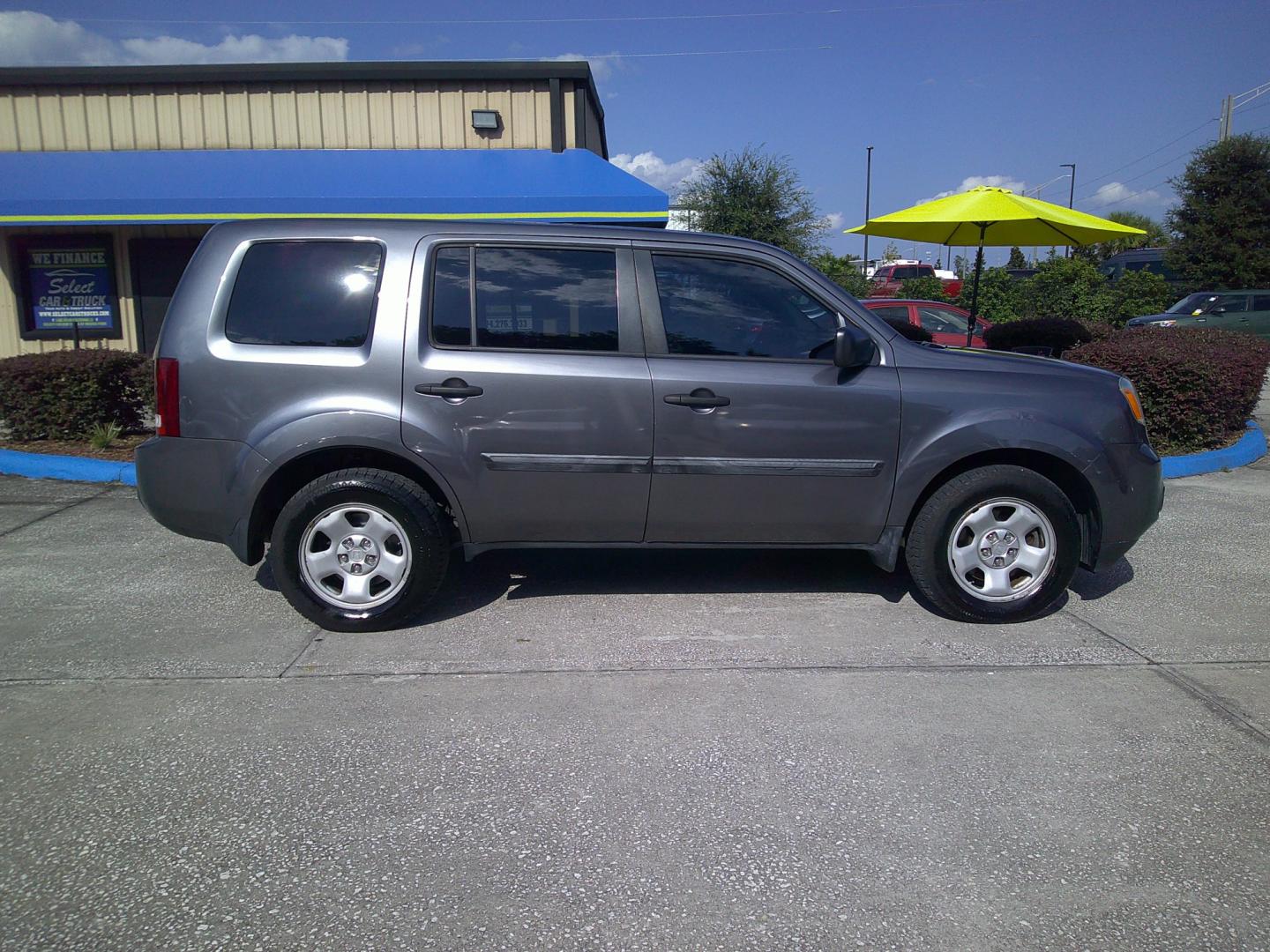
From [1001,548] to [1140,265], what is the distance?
28.2 metres

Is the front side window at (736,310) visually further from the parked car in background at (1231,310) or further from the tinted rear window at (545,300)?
the parked car in background at (1231,310)

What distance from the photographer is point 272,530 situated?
4.44 metres

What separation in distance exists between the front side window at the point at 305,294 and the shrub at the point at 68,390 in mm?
4669

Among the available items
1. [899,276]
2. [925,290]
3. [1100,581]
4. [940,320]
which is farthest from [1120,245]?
[1100,581]

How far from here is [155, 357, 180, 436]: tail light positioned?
433cm

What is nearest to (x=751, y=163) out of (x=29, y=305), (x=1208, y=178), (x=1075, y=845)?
(x=1208, y=178)

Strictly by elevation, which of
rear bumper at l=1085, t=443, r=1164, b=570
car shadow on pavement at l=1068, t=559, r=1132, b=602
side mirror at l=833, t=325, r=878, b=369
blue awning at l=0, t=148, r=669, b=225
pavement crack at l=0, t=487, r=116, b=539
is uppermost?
blue awning at l=0, t=148, r=669, b=225

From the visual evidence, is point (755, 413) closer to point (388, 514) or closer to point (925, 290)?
point (388, 514)

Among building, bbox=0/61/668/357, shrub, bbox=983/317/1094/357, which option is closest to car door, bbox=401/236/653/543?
shrub, bbox=983/317/1094/357

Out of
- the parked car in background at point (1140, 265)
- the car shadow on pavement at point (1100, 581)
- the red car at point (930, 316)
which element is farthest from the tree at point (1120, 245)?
the car shadow on pavement at point (1100, 581)

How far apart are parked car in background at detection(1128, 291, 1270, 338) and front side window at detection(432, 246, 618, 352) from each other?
1774cm

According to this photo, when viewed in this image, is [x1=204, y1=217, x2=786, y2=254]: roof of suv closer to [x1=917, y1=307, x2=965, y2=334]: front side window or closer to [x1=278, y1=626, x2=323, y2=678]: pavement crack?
[x1=278, y1=626, x2=323, y2=678]: pavement crack

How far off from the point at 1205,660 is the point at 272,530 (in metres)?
4.35

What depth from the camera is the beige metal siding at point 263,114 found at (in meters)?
12.2
